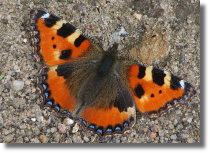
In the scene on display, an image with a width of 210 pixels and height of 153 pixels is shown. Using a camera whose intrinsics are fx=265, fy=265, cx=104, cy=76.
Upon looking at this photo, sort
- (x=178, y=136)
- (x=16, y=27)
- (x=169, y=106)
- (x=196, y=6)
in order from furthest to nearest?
A: (x=196, y=6), (x=16, y=27), (x=178, y=136), (x=169, y=106)

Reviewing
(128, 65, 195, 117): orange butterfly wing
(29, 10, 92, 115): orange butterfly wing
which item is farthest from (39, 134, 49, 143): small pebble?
(128, 65, 195, 117): orange butterfly wing

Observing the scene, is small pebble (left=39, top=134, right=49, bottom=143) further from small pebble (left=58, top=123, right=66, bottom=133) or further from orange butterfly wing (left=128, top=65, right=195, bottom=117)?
orange butterfly wing (left=128, top=65, right=195, bottom=117)

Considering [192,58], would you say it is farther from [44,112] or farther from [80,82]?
[44,112]

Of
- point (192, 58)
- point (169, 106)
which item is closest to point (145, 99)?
point (169, 106)

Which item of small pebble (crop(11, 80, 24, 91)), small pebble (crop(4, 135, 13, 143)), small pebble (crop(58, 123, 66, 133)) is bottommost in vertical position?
small pebble (crop(4, 135, 13, 143))

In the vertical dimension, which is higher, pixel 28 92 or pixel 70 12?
pixel 70 12

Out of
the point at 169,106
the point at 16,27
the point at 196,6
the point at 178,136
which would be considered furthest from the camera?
the point at 196,6

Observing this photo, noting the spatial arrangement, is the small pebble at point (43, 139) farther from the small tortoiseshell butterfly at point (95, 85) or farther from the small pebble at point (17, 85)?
the small pebble at point (17, 85)
